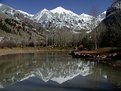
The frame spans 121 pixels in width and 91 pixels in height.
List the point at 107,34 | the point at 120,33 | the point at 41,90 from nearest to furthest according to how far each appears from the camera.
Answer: the point at 41,90, the point at 120,33, the point at 107,34

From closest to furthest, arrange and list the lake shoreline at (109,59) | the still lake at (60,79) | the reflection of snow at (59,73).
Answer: the still lake at (60,79) < the reflection of snow at (59,73) < the lake shoreline at (109,59)

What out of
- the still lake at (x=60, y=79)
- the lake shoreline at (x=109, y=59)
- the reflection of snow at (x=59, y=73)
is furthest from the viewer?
the lake shoreline at (x=109, y=59)

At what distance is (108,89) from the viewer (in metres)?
28.3

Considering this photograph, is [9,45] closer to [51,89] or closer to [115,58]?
[115,58]

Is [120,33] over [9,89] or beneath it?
over

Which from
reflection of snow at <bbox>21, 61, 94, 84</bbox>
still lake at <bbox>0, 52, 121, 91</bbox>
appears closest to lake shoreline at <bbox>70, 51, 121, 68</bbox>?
still lake at <bbox>0, 52, 121, 91</bbox>

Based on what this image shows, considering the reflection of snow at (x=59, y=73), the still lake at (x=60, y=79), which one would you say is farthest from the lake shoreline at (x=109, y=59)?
the reflection of snow at (x=59, y=73)

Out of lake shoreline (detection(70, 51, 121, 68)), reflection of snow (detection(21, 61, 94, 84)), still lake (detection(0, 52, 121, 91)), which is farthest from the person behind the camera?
lake shoreline (detection(70, 51, 121, 68))

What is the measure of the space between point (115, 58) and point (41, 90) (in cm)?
4262

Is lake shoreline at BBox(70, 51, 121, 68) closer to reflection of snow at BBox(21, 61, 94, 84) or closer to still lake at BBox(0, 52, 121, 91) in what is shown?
still lake at BBox(0, 52, 121, 91)

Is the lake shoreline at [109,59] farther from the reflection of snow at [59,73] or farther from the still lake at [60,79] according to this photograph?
the reflection of snow at [59,73]

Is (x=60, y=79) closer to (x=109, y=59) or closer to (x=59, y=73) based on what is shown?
(x=59, y=73)

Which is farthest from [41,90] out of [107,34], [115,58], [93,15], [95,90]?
[107,34]

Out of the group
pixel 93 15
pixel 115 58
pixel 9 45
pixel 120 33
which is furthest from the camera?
pixel 9 45
